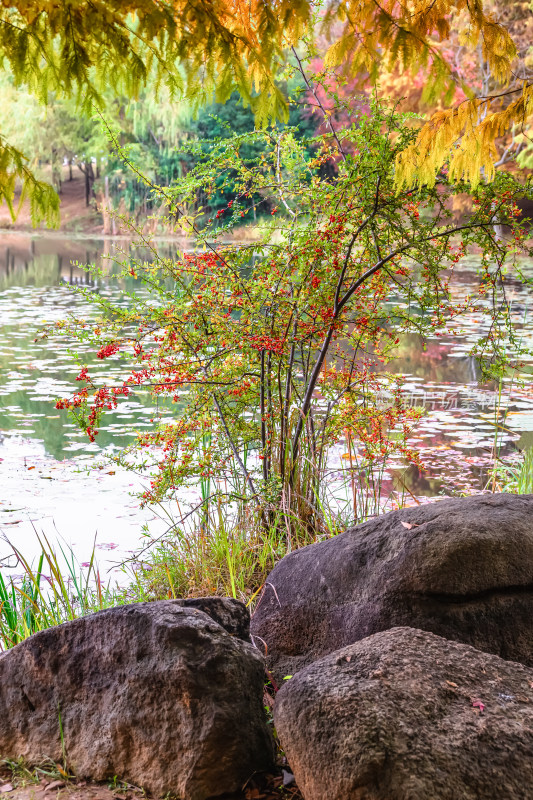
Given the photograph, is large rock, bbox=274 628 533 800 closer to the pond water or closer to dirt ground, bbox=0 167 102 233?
the pond water

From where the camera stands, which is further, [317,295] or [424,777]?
[317,295]

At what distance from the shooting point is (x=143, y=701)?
2.21 m

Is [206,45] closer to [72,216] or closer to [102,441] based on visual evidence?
[102,441]

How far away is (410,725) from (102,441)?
581 centimetres

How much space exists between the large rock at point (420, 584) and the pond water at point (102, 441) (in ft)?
6.05

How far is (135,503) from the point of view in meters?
5.68

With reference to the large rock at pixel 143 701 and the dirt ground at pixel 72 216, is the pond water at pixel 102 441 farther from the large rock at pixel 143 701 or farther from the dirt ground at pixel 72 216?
the dirt ground at pixel 72 216

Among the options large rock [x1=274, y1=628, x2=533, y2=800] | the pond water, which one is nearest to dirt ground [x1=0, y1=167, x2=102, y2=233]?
the pond water

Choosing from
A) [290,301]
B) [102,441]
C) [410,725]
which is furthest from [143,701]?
[102,441]

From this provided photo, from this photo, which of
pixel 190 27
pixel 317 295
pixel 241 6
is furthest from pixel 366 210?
pixel 190 27

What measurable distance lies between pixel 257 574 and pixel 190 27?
259cm

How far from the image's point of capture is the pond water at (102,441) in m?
5.19

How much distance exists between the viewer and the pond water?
204 inches

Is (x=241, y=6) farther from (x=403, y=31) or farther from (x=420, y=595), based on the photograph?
(x=420, y=595)
